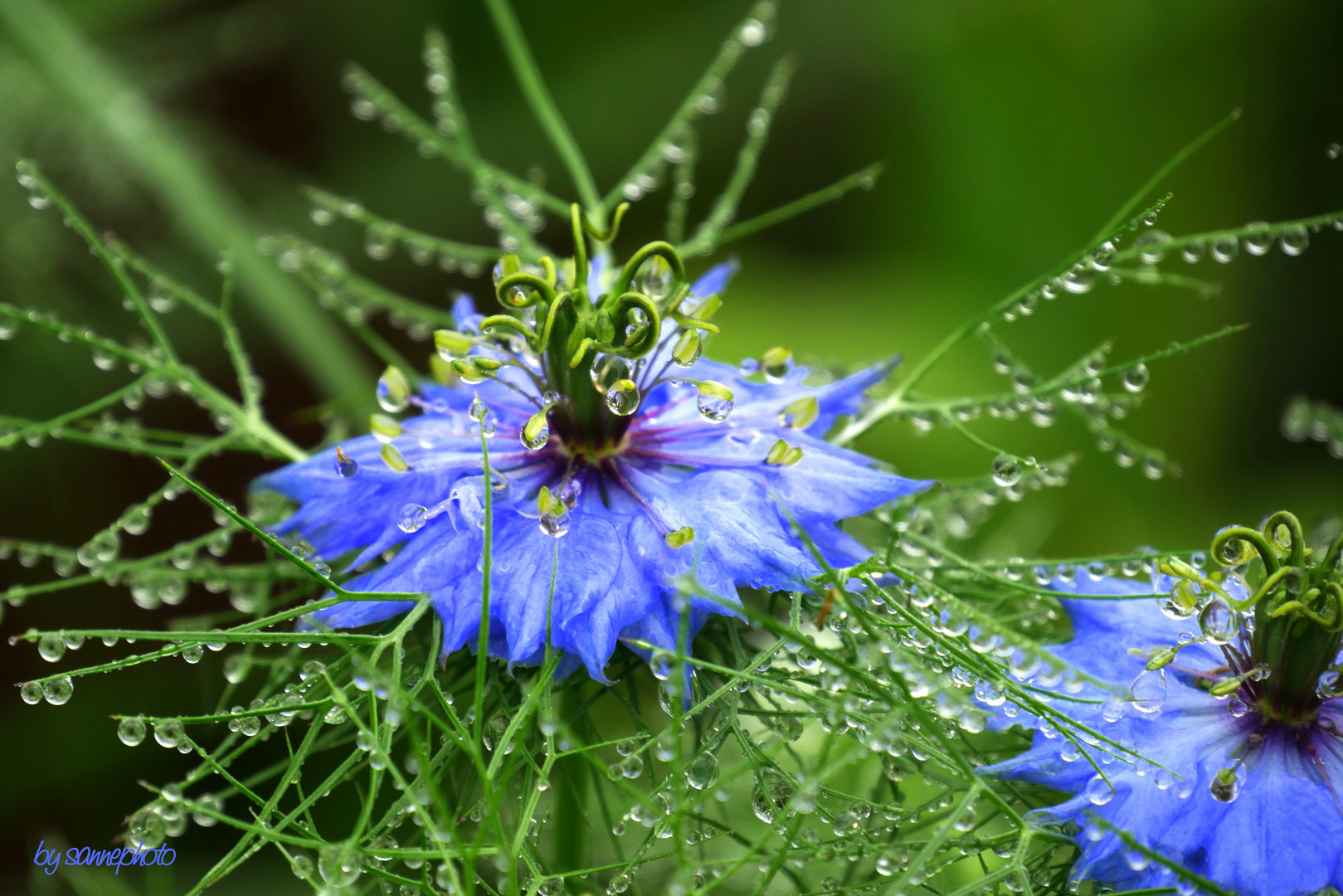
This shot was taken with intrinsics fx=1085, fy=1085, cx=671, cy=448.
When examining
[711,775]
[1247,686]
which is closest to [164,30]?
[711,775]

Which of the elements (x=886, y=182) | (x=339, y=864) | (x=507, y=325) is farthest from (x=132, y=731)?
(x=886, y=182)

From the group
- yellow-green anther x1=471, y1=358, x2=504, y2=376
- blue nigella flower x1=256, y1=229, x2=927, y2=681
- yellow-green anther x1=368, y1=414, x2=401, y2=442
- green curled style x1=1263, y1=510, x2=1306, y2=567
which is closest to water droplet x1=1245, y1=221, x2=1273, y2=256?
green curled style x1=1263, y1=510, x2=1306, y2=567

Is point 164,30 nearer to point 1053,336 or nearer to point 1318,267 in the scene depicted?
point 1053,336

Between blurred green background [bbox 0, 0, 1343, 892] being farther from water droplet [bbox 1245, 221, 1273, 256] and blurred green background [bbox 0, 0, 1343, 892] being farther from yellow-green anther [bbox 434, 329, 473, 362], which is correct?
yellow-green anther [bbox 434, 329, 473, 362]

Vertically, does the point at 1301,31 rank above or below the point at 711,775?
above

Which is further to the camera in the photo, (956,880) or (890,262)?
(890,262)

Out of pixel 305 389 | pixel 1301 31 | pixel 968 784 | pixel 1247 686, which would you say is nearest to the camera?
pixel 968 784
